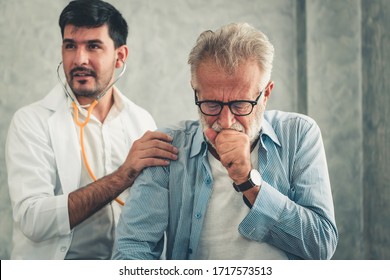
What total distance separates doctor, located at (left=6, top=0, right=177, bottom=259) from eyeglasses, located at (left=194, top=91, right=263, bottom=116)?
37 centimetres

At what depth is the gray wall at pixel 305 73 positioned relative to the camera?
1762 millimetres

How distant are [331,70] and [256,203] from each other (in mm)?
807

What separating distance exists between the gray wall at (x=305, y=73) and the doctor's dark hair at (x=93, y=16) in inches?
1.4

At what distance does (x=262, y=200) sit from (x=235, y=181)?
0.28ft

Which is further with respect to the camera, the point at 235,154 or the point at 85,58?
the point at 85,58

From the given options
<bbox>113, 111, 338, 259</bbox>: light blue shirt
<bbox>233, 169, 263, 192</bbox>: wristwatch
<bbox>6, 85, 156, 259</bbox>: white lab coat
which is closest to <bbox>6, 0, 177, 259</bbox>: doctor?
<bbox>6, 85, 156, 259</bbox>: white lab coat

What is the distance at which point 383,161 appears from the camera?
1.82 metres

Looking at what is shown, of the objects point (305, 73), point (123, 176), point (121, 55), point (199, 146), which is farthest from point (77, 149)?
point (305, 73)

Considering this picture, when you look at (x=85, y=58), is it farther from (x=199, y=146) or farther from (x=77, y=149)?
(x=199, y=146)

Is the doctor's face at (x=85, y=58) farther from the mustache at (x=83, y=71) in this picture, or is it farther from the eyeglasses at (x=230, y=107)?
the eyeglasses at (x=230, y=107)

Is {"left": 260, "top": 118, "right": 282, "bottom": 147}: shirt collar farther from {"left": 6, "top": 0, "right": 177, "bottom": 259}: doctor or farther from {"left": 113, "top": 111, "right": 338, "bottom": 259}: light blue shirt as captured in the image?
{"left": 6, "top": 0, "right": 177, "bottom": 259}: doctor

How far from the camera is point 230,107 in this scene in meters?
1.36
